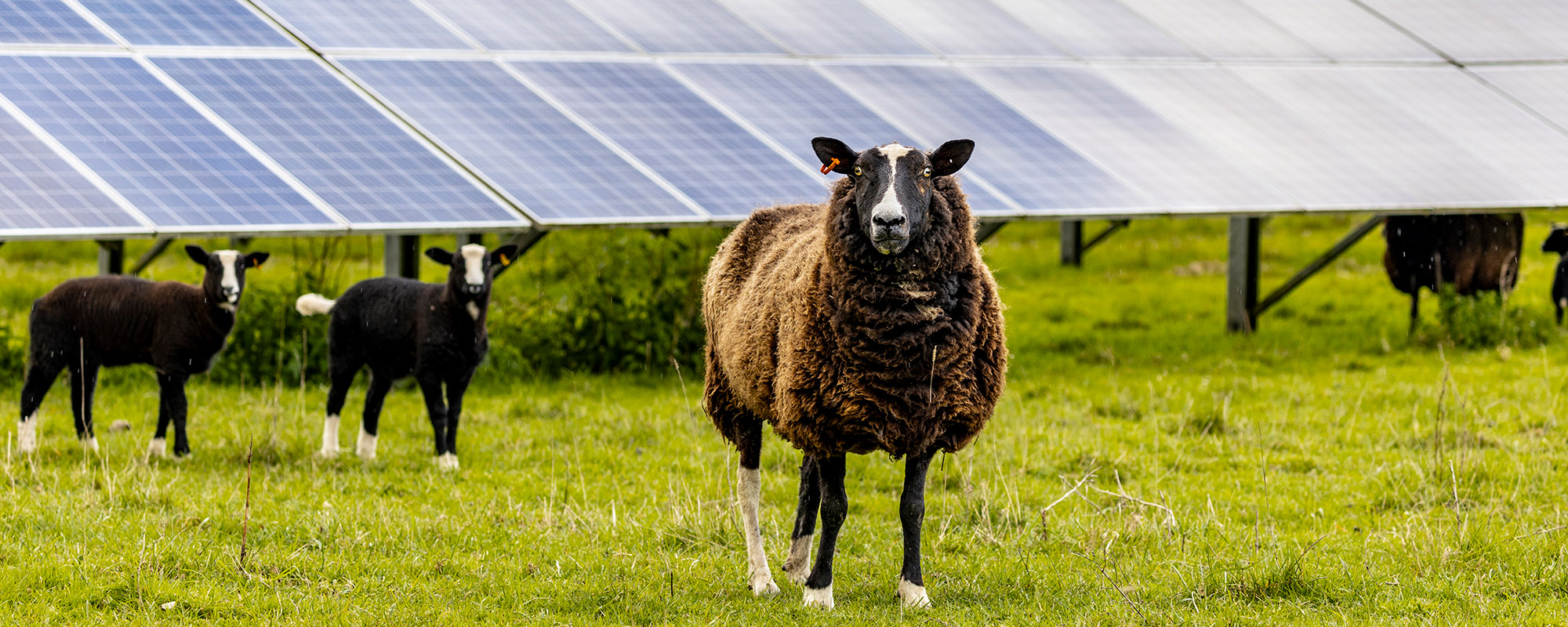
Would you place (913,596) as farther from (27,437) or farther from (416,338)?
(27,437)

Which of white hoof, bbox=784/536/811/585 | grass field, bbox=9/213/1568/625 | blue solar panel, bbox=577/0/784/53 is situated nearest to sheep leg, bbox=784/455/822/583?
white hoof, bbox=784/536/811/585

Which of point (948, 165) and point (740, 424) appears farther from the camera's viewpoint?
point (740, 424)

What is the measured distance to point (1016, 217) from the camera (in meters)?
11.3

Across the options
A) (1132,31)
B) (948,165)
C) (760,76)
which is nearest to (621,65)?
(760,76)

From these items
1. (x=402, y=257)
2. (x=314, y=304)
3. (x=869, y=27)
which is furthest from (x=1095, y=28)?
(x=314, y=304)

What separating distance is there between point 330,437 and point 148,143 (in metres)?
2.61

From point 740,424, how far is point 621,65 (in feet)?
22.7

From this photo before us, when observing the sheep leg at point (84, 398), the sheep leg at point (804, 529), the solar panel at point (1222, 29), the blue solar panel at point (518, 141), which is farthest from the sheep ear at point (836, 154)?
the solar panel at point (1222, 29)

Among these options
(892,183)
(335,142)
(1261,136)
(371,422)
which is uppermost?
(1261,136)

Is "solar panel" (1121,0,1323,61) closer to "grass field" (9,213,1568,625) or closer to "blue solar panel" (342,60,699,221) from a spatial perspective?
"grass field" (9,213,1568,625)

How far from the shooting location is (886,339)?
5.75 m

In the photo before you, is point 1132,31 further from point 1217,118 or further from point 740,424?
point 740,424

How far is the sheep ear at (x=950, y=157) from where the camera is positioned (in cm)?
578

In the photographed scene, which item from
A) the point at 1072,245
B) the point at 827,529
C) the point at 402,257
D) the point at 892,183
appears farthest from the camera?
the point at 1072,245
